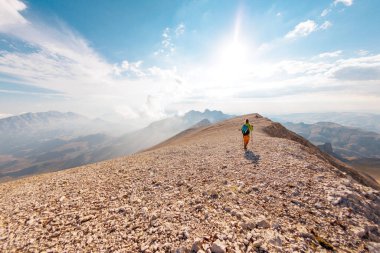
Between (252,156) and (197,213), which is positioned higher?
(197,213)

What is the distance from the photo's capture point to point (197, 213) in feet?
34.1

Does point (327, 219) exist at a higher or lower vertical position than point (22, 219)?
lower

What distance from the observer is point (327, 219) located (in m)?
10.0

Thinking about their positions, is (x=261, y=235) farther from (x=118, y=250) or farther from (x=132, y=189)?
(x=132, y=189)

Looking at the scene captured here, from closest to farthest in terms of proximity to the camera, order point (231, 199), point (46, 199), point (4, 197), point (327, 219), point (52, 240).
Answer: point (52, 240)
point (327, 219)
point (231, 199)
point (46, 199)
point (4, 197)

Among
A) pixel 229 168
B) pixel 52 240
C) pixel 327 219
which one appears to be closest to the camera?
pixel 52 240

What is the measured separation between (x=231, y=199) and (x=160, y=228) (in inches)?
189

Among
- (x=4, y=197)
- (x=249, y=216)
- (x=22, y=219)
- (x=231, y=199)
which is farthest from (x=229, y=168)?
(x=4, y=197)

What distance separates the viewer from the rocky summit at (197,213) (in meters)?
8.34

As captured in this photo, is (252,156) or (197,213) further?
(252,156)

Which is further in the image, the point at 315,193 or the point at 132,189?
the point at 132,189

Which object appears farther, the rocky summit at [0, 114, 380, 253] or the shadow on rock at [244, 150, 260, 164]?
the shadow on rock at [244, 150, 260, 164]

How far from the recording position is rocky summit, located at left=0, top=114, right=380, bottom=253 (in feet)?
27.4

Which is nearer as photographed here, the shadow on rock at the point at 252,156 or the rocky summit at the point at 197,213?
the rocky summit at the point at 197,213
